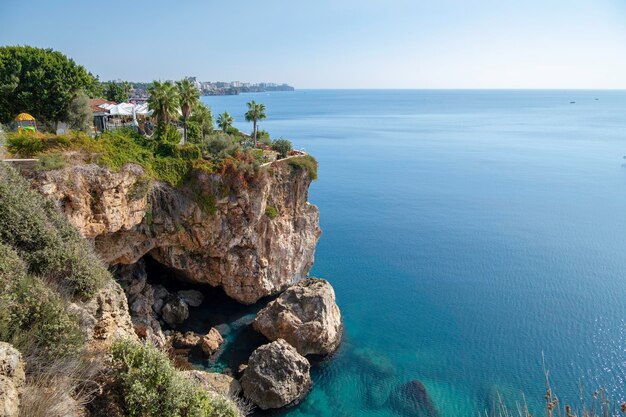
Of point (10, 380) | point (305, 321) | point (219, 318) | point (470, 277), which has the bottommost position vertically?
point (219, 318)

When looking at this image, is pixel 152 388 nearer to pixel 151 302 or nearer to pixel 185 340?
pixel 185 340

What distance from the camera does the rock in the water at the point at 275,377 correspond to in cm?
2472

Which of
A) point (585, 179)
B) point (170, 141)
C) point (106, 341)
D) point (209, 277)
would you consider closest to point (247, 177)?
point (170, 141)

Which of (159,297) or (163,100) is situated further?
(159,297)

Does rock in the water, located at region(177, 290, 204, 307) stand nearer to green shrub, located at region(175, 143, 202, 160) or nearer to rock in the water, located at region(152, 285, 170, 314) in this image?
rock in the water, located at region(152, 285, 170, 314)

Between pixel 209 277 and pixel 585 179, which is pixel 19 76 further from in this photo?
pixel 585 179

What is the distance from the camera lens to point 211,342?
29141mm

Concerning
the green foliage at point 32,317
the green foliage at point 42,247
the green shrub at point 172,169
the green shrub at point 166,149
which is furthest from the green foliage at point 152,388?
the green shrub at point 166,149

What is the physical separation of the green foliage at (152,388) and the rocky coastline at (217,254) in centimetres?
480

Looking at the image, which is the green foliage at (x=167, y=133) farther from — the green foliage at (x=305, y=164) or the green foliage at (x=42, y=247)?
the green foliage at (x=42, y=247)

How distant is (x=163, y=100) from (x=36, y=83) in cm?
1004

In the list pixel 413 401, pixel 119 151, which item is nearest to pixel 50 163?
pixel 119 151

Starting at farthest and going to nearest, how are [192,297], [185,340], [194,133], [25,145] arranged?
[194,133] → [192,297] → [185,340] → [25,145]

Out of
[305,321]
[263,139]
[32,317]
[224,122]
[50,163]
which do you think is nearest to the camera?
[32,317]
